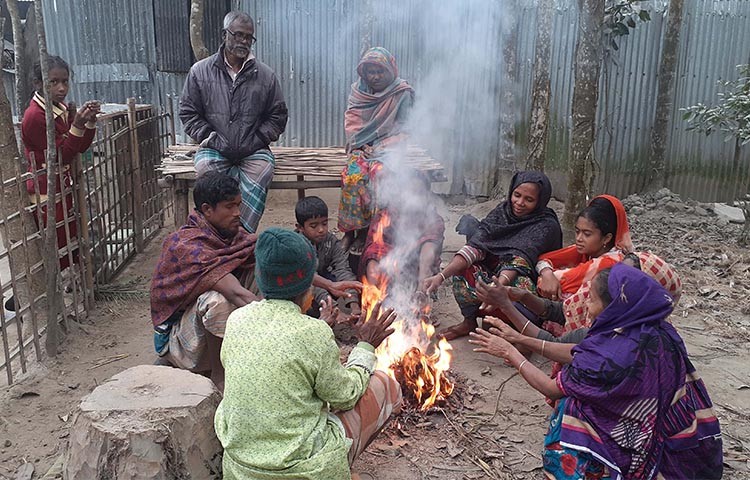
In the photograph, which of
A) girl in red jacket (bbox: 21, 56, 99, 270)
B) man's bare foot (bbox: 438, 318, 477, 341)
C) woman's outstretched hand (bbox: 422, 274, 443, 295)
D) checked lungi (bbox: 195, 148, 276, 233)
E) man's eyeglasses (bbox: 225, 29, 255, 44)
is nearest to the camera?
woman's outstretched hand (bbox: 422, 274, 443, 295)

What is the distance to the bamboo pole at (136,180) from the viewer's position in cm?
671

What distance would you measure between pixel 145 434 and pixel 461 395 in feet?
7.02

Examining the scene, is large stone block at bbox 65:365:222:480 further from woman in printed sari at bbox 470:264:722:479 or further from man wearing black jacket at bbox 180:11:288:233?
man wearing black jacket at bbox 180:11:288:233

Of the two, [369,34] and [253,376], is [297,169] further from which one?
[253,376]

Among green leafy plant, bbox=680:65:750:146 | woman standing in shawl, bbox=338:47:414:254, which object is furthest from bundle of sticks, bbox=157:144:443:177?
green leafy plant, bbox=680:65:750:146

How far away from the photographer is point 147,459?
279 centimetres

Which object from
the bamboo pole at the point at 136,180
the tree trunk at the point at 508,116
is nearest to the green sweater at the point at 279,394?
the bamboo pole at the point at 136,180

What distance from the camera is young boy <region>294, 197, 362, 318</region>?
459 centimetres

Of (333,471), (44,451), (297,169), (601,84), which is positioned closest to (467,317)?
(297,169)

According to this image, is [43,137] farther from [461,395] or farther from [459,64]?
[459,64]

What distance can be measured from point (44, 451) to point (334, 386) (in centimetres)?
202

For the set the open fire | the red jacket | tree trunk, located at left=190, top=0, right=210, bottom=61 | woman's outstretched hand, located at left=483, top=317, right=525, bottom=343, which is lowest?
the open fire

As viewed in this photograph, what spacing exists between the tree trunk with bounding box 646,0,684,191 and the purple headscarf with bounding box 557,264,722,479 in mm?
7339

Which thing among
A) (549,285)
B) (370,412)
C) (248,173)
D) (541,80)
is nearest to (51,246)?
(248,173)
